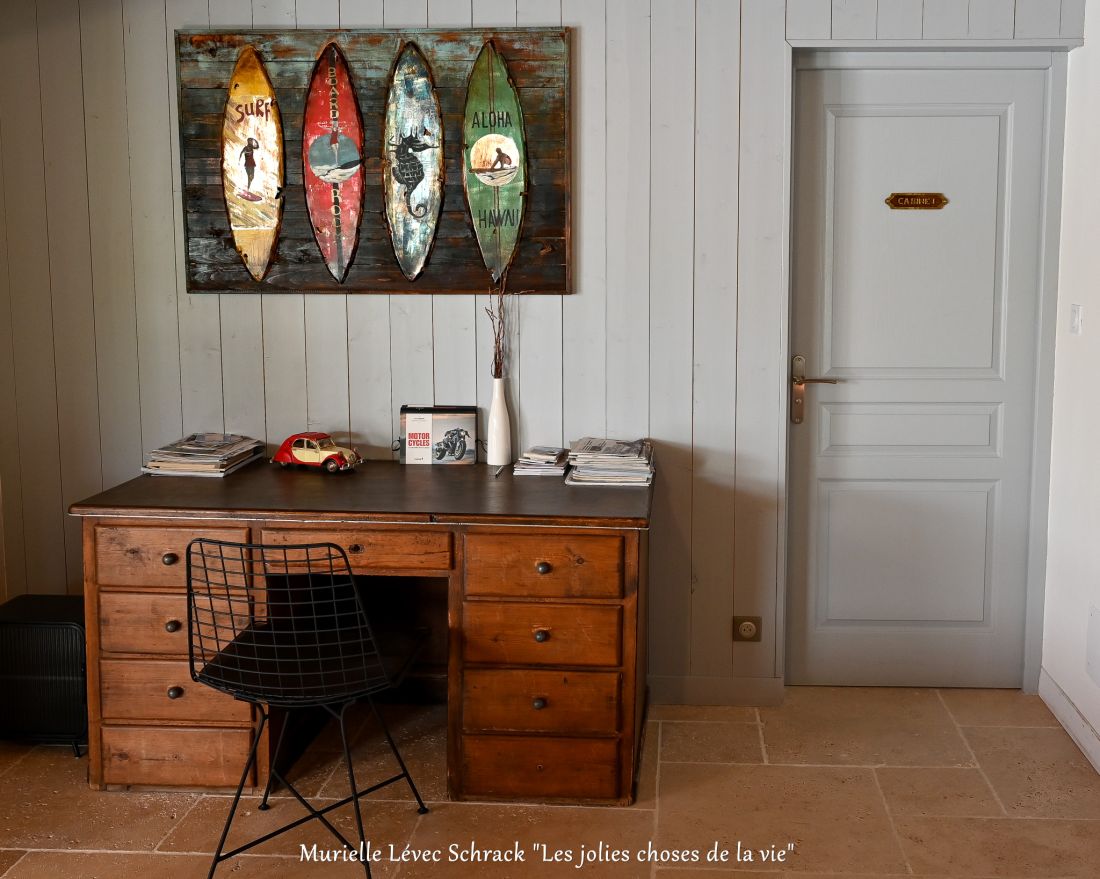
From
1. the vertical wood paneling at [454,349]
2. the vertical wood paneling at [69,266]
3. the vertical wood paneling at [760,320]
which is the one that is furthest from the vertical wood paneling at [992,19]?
the vertical wood paneling at [69,266]

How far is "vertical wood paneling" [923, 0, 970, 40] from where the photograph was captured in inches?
138

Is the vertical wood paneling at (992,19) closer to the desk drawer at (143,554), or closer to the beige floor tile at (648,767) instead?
the beige floor tile at (648,767)

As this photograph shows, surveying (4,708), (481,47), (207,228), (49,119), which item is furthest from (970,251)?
(4,708)

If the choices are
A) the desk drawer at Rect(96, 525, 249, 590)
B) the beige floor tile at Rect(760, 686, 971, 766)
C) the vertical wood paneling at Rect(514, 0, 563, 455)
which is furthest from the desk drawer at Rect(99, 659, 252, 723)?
the beige floor tile at Rect(760, 686, 971, 766)

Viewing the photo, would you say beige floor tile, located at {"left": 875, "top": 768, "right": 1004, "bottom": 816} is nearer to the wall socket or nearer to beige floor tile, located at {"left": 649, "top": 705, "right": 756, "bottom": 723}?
beige floor tile, located at {"left": 649, "top": 705, "right": 756, "bottom": 723}

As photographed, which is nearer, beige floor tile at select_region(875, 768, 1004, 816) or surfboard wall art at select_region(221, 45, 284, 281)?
beige floor tile at select_region(875, 768, 1004, 816)

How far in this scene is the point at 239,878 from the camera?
2.79 meters

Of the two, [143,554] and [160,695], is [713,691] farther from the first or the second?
Answer: [143,554]

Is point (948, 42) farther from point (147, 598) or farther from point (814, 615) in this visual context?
point (147, 598)

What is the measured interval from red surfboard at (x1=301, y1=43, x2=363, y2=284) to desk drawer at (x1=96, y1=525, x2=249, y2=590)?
3.21 ft

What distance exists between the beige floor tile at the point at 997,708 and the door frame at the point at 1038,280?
0.28 ft

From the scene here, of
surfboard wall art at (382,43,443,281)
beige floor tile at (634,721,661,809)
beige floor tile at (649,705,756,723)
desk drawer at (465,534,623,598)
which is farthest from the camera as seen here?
beige floor tile at (649,705,756,723)

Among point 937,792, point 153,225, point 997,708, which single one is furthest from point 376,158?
point 997,708

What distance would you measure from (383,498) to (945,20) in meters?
2.09
